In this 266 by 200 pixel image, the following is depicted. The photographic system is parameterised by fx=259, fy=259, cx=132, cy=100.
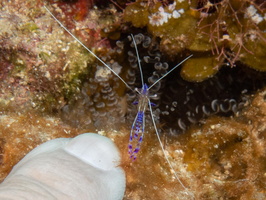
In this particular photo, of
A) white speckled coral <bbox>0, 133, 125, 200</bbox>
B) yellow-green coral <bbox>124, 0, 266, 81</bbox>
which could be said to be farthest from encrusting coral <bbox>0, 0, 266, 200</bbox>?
white speckled coral <bbox>0, 133, 125, 200</bbox>

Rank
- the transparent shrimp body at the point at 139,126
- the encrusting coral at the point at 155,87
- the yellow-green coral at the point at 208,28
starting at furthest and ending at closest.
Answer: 1. the transparent shrimp body at the point at 139,126
2. the encrusting coral at the point at 155,87
3. the yellow-green coral at the point at 208,28

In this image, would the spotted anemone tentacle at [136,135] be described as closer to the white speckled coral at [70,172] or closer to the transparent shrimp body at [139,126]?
the transparent shrimp body at [139,126]

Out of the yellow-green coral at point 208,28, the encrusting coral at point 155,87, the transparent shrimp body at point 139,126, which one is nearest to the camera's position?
the yellow-green coral at point 208,28

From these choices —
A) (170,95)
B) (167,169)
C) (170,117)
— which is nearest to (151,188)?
(167,169)

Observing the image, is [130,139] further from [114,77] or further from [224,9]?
[224,9]

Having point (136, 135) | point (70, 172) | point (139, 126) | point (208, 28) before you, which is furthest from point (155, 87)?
point (70, 172)

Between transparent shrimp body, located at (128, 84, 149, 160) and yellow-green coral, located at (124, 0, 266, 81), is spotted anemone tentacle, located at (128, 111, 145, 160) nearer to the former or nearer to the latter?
transparent shrimp body, located at (128, 84, 149, 160)

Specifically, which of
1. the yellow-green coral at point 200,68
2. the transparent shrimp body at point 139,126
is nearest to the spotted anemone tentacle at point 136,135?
the transparent shrimp body at point 139,126
